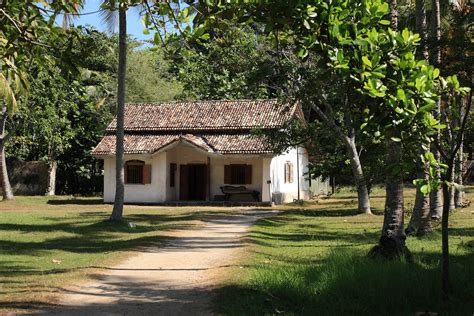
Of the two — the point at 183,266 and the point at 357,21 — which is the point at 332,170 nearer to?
the point at 183,266

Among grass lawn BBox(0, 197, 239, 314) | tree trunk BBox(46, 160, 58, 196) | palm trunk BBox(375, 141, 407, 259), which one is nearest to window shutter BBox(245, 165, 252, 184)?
grass lawn BBox(0, 197, 239, 314)

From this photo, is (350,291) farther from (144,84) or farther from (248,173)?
(144,84)

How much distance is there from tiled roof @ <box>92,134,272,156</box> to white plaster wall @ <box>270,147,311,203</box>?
53.0 inches

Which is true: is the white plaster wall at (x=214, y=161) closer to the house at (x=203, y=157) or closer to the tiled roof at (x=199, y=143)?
the house at (x=203, y=157)

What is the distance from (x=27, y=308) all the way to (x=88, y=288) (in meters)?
1.38

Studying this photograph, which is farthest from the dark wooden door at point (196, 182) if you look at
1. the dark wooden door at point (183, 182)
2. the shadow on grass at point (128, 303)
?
the shadow on grass at point (128, 303)

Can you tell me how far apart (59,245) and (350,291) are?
8442 millimetres

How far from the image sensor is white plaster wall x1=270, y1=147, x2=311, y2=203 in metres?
30.1

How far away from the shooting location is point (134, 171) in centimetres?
3170

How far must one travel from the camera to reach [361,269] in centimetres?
852

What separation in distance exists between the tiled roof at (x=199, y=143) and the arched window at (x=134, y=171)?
30.5 inches

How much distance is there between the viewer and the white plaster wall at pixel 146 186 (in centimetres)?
3094

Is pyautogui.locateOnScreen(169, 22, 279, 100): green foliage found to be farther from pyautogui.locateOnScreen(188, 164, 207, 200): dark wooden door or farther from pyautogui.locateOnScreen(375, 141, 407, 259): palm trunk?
pyautogui.locateOnScreen(375, 141, 407, 259): palm trunk

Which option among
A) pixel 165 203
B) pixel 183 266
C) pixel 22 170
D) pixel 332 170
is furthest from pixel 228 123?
pixel 183 266
